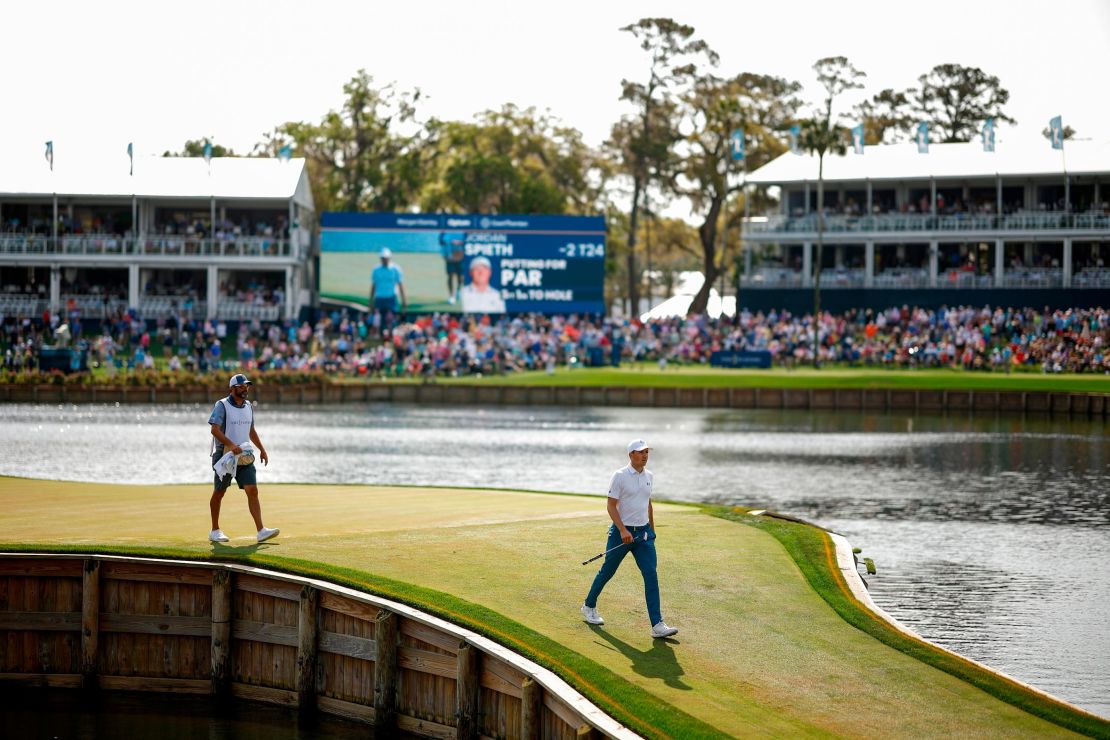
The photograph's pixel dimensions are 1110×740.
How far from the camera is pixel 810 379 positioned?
6425 centimetres

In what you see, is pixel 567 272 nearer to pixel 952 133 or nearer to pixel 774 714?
pixel 952 133

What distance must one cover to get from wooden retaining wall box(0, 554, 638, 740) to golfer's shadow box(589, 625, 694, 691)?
1.41m

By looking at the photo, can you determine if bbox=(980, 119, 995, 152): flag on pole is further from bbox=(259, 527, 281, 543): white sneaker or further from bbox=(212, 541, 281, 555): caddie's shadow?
bbox=(212, 541, 281, 555): caddie's shadow

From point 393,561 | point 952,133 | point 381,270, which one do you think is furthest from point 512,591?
point 952,133

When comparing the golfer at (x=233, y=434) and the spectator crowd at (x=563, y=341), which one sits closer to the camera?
the golfer at (x=233, y=434)

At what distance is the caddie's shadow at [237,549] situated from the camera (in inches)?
648

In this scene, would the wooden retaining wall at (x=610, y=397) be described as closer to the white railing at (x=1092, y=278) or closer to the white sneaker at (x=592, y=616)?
the white railing at (x=1092, y=278)

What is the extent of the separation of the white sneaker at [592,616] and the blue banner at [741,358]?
56.6m

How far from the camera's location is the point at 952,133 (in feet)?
346

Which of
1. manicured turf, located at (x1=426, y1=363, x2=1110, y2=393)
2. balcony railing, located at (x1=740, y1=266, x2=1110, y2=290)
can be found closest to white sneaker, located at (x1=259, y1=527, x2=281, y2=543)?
manicured turf, located at (x1=426, y1=363, x2=1110, y2=393)

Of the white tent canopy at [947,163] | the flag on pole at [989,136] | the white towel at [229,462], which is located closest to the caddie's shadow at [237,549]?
the white towel at [229,462]

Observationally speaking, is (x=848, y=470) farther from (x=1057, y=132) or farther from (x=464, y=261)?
(x=1057, y=132)

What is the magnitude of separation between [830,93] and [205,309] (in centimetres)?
4866

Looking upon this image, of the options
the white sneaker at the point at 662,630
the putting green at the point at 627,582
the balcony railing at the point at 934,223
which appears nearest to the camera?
the putting green at the point at 627,582
